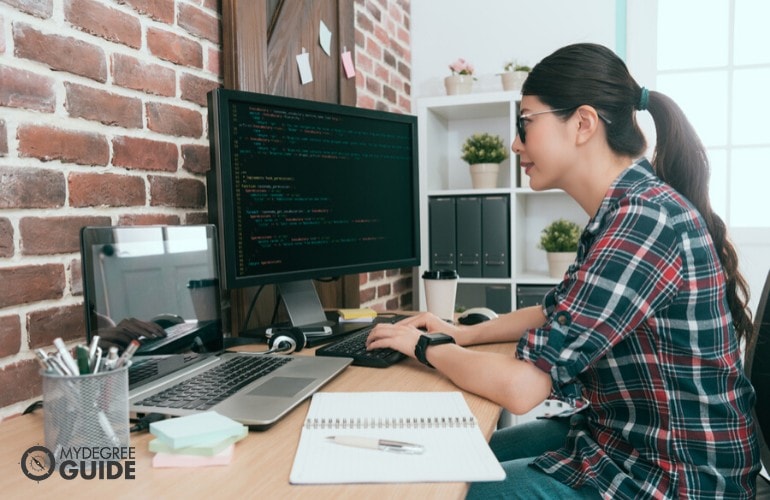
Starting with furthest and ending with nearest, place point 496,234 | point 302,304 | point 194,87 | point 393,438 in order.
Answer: point 496,234, point 302,304, point 194,87, point 393,438

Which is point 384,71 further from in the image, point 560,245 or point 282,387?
point 282,387

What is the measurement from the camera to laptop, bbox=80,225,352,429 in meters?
0.85

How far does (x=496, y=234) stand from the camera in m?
2.43

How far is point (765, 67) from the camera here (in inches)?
101

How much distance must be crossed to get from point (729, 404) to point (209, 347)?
0.88 m

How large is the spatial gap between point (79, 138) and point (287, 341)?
→ 0.55 metres

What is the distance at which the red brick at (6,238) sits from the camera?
912mm

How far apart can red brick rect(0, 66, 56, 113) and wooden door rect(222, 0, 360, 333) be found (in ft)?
1.69

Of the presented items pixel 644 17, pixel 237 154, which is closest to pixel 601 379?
pixel 237 154

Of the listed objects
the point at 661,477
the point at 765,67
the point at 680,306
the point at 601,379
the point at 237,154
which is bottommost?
the point at 661,477

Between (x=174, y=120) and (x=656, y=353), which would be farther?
(x=174, y=120)

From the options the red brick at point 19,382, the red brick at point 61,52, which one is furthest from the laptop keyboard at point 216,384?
the red brick at point 61,52

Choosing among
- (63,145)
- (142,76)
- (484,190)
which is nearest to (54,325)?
(63,145)

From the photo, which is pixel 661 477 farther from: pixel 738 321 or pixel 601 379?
pixel 738 321
